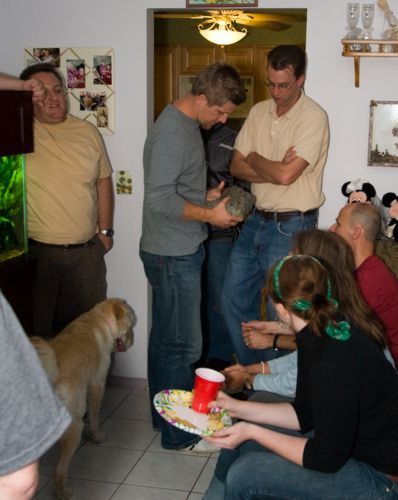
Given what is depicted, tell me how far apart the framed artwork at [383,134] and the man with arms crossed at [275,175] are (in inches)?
10.3

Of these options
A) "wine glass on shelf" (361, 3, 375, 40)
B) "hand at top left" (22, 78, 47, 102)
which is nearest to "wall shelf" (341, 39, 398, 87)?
"wine glass on shelf" (361, 3, 375, 40)

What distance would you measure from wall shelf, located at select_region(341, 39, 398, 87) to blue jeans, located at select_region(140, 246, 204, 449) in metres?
1.22

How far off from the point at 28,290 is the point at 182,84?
5.30 m

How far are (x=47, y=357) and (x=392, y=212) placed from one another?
1.81 m

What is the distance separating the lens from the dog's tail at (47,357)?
282 centimetres

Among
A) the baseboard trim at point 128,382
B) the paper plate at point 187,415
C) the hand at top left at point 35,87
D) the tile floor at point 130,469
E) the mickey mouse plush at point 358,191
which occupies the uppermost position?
the hand at top left at point 35,87

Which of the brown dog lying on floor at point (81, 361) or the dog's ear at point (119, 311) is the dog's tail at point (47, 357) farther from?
the dog's ear at point (119, 311)

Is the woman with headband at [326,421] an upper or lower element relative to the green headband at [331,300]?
lower

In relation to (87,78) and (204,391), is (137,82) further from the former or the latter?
(204,391)

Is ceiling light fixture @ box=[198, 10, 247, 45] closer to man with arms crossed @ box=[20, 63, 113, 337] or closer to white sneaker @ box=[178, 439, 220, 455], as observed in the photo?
man with arms crossed @ box=[20, 63, 113, 337]

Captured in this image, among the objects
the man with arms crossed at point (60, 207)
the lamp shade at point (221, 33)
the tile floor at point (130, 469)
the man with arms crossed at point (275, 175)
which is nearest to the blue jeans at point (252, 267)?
the man with arms crossed at point (275, 175)

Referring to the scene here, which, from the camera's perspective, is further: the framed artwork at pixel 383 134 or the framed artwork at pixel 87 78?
the framed artwork at pixel 87 78

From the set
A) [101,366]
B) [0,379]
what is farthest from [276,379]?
[0,379]

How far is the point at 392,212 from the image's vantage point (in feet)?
11.6
